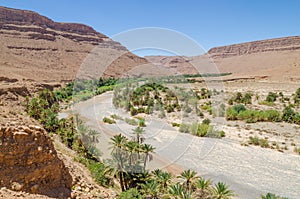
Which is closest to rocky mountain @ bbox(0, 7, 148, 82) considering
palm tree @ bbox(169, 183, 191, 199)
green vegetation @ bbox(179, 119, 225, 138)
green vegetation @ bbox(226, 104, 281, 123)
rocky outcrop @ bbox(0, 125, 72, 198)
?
green vegetation @ bbox(226, 104, 281, 123)

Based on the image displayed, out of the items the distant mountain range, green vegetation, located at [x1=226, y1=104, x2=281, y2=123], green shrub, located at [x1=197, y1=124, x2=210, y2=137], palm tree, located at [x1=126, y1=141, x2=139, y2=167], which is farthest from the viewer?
the distant mountain range

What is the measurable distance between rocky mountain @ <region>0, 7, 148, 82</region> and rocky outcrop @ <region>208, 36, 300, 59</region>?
80.7m

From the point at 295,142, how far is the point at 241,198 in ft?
45.8

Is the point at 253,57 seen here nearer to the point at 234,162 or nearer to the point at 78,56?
the point at 78,56

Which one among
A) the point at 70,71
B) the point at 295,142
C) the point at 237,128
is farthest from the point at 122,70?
the point at 295,142

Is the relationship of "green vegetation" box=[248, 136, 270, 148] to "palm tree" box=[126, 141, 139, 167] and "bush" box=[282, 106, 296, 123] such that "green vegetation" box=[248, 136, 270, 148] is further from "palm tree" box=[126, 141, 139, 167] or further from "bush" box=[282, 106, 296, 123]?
"palm tree" box=[126, 141, 139, 167]

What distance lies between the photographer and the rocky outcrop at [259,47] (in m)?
149

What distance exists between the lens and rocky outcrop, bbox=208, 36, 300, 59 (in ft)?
489

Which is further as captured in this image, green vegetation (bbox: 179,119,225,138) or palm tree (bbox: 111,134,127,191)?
green vegetation (bbox: 179,119,225,138)

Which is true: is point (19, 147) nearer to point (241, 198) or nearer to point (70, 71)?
point (241, 198)

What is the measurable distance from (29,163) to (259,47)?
593 feet

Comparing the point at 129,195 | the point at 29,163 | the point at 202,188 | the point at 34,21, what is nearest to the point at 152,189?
the point at 129,195

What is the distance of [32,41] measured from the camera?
99.5m

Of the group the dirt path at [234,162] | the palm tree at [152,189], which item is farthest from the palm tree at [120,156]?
the dirt path at [234,162]
